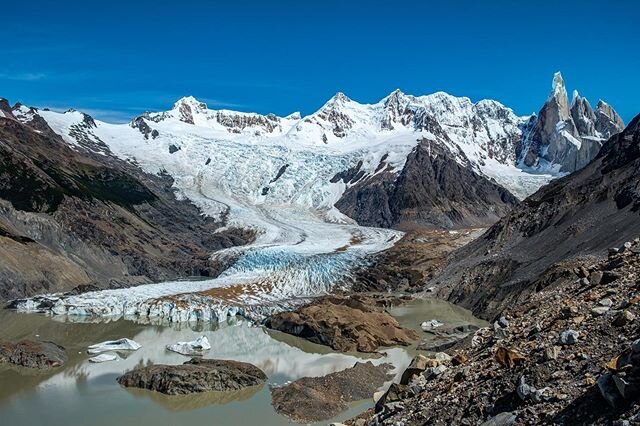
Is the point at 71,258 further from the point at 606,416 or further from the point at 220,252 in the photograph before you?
the point at 606,416

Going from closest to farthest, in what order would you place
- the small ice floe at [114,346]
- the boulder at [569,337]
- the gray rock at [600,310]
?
the boulder at [569,337], the gray rock at [600,310], the small ice floe at [114,346]

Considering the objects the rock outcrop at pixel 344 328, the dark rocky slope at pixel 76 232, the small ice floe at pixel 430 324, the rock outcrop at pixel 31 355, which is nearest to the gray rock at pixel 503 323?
the rock outcrop at pixel 344 328

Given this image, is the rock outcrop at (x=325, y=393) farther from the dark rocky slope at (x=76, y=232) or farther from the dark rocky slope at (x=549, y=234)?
the dark rocky slope at (x=76, y=232)

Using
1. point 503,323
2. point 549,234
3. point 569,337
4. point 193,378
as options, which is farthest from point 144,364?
point 549,234

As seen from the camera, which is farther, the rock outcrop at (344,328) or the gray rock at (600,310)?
the rock outcrop at (344,328)

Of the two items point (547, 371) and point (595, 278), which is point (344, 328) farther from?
point (547, 371)

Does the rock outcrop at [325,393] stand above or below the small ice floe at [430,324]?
below
